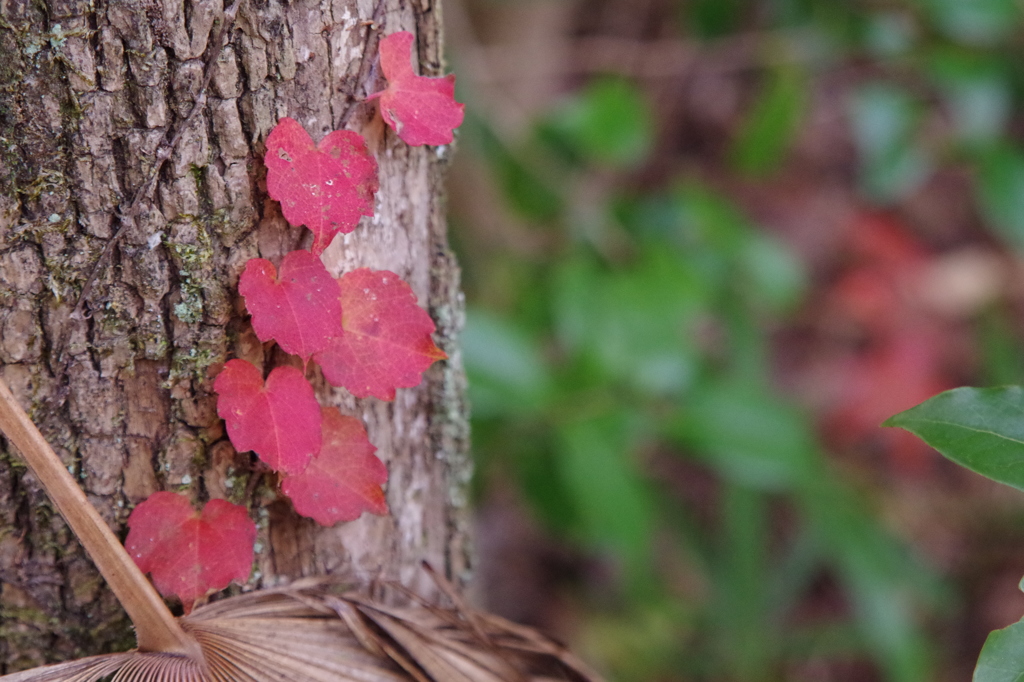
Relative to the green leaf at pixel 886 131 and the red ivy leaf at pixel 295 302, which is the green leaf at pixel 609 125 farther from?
the red ivy leaf at pixel 295 302

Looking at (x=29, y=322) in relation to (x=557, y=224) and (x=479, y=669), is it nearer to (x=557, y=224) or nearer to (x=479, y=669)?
(x=479, y=669)

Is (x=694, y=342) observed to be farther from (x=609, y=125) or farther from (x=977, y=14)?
(x=977, y=14)

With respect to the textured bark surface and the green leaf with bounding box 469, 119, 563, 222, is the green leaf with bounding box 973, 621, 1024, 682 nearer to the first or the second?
the textured bark surface

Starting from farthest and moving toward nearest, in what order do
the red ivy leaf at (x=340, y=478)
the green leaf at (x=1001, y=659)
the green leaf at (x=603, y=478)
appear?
the green leaf at (x=603, y=478)
the red ivy leaf at (x=340, y=478)
the green leaf at (x=1001, y=659)

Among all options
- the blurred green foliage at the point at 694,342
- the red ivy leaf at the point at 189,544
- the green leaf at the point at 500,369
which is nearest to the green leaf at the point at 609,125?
the blurred green foliage at the point at 694,342

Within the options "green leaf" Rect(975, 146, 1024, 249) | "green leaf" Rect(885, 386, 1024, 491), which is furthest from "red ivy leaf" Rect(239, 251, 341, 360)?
"green leaf" Rect(975, 146, 1024, 249)
